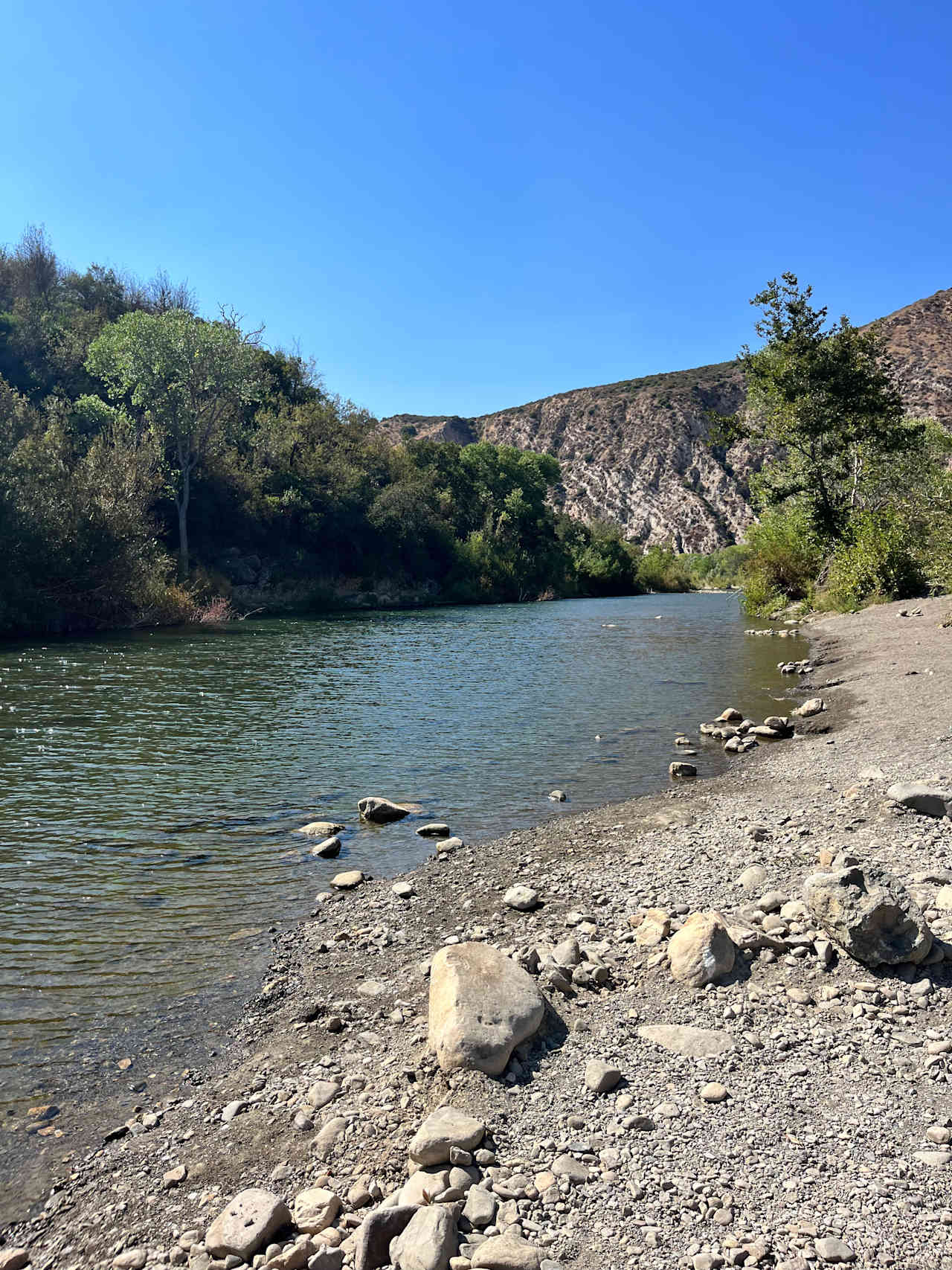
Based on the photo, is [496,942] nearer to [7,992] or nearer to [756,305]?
[7,992]

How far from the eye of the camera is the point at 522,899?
698cm

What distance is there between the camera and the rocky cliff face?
135m

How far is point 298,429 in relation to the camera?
218 feet

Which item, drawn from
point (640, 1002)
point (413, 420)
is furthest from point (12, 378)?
point (413, 420)

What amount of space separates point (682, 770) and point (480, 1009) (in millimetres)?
7706

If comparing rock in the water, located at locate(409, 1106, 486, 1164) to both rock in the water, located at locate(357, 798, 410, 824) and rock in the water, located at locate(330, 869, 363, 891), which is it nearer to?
rock in the water, located at locate(330, 869, 363, 891)

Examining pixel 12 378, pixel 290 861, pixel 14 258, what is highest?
pixel 14 258

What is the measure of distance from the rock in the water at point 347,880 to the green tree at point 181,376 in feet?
135

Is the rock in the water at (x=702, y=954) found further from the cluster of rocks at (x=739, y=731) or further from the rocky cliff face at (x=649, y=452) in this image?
the rocky cliff face at (x=649, y=452)

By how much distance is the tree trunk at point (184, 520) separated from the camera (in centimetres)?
4762

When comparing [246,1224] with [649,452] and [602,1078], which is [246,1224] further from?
[649,452]

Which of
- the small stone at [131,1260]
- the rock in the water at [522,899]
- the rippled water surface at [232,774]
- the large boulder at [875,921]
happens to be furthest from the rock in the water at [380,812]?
the small stone at [131,1260]

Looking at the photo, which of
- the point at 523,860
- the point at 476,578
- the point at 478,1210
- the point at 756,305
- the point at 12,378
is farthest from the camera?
the point at 476,578

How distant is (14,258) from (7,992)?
249 feet
